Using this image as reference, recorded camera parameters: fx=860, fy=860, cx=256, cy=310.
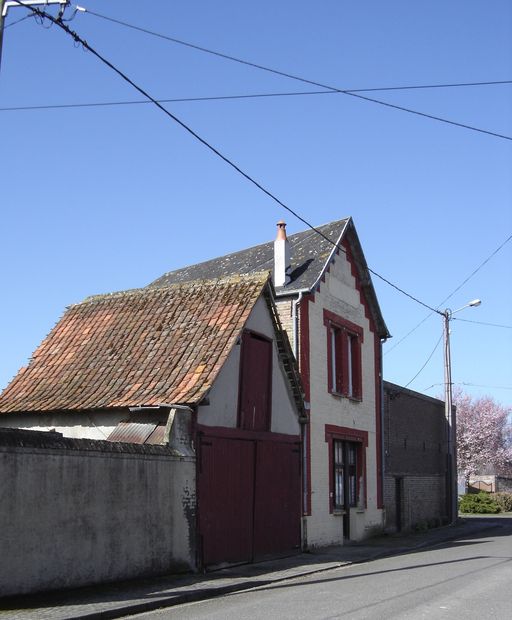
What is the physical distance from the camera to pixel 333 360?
2419 centimetres

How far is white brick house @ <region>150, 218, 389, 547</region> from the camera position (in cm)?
2188

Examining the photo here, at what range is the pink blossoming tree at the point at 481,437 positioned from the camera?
66.2 metres

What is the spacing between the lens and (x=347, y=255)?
25.4 metres

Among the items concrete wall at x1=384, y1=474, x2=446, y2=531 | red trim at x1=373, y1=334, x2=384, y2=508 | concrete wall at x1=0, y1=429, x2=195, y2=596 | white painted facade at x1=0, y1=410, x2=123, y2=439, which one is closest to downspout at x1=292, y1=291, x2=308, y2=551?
concrete wall at x1=0, y1=429, x2=195, y2=596

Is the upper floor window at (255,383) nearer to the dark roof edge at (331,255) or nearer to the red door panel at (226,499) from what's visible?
the red door panel at (226,499)

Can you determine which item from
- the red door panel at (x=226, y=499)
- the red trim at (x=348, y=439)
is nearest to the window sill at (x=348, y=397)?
the red trim at (x=348, y=439)

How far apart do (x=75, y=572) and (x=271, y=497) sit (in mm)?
6845

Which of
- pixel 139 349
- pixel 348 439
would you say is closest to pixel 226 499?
pixel 139 349

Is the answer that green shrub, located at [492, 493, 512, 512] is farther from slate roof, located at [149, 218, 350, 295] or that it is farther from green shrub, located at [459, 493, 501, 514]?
slate roof, located at [149, 218, 350, 295]

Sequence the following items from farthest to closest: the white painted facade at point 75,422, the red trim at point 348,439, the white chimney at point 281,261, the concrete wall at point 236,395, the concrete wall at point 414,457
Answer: the concrete wall at point 414,457 → the red trim at point 348,439 → the white chimney at point 281,261 → the concrete wall at point 236,395 → the white painted facade at point 75,422

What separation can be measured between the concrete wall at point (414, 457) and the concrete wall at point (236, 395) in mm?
8421

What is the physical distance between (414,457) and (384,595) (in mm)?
19124

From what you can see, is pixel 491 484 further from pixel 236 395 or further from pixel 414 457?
pixel 236 395

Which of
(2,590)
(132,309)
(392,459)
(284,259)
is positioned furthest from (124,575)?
(392,459)
